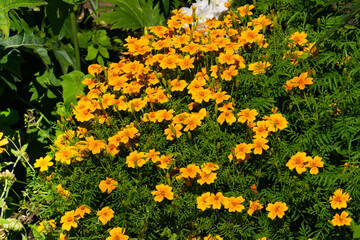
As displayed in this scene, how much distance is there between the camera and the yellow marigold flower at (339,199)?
2033 mm

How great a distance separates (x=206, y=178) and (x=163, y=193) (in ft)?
0.79

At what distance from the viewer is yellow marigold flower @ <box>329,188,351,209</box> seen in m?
2.03

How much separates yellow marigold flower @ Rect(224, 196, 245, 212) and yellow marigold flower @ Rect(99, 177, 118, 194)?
610 millimetres

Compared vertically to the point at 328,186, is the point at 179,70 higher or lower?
higher

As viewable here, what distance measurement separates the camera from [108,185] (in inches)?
91.6

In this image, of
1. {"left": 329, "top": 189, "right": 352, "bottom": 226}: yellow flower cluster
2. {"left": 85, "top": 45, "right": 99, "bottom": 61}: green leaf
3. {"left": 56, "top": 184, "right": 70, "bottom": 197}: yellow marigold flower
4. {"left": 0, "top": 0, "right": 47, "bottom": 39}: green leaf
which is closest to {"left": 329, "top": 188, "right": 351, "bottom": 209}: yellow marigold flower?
{"left": 329, "top": 189, "right": 352, "bottom": 226}: yellow flower cluster

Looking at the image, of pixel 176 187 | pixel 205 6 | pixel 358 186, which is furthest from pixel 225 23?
pixel 358 186

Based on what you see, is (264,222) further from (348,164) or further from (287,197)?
(348,164)

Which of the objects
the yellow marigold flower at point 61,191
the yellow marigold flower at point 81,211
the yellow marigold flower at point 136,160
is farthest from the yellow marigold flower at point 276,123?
the yellow marigold flower at point 61,191

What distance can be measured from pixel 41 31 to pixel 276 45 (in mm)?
1788

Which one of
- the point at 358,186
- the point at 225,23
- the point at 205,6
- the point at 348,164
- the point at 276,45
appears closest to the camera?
the point at 358,186

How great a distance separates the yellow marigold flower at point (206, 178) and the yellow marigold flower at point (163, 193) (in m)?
0.16

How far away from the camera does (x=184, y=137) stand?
2.52 metres

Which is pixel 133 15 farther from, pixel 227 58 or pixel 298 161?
pixel 298 161
